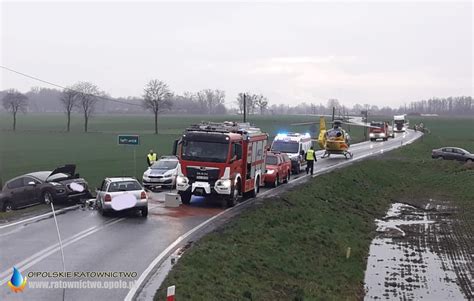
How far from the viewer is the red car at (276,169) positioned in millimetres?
30688

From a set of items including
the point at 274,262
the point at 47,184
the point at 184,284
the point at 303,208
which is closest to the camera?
the point at 184,284

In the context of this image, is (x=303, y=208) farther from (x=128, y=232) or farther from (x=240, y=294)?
(x=240, y=294)

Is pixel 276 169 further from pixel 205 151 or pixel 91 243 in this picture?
pixel 91 243

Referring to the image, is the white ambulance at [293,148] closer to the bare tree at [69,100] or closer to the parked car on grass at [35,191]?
the parked car on grass at [35,191]

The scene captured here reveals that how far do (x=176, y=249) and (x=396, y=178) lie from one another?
103 ft

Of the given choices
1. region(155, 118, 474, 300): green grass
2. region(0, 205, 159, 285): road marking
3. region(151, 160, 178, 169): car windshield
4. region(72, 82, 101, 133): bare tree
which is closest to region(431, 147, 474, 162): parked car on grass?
Result: region(155, 118, 474, 300): green grass

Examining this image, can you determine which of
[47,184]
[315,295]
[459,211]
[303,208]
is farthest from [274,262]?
[459,211]

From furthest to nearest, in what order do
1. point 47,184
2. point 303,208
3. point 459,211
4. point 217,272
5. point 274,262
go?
point 459,211
point 303,208
point 47,184
point 274,262
point 217,272

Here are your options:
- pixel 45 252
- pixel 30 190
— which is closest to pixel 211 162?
pixel 30 190

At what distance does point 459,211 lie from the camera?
3117 centimetres

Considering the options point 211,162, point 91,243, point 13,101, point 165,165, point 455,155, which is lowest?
point 455,155

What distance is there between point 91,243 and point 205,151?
24.2 feet

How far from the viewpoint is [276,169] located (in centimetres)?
3111

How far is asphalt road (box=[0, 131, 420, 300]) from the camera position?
483 inches
